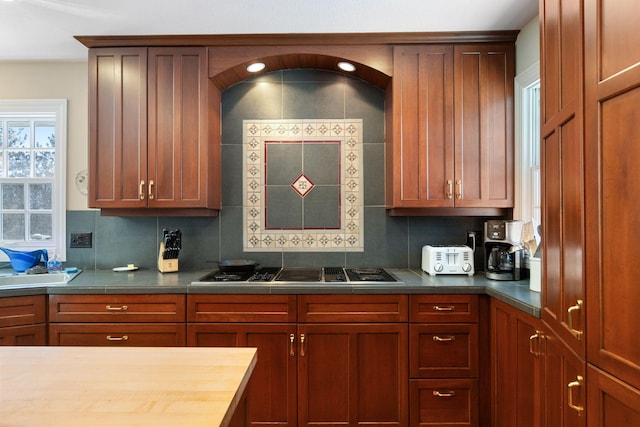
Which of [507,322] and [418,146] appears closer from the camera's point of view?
[507,322]

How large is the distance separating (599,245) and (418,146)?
59.5 inches

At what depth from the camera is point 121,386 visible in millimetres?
854

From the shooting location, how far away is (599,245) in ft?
3.41

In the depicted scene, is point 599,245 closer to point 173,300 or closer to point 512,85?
point 512,85

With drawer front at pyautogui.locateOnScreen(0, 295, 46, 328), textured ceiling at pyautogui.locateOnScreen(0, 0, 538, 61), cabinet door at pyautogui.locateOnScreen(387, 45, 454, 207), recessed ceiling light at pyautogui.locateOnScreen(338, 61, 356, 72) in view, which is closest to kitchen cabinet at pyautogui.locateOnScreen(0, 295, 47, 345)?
drawer front at pyautogui.locateOnScreen(0, 295, 46, 328)

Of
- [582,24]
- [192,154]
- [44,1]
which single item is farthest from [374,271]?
[44,1]

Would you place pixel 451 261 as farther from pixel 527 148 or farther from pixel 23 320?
pixel 23 320

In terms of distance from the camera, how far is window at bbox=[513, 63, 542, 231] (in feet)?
7.70

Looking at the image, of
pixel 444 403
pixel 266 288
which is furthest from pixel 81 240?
pixel 444 403

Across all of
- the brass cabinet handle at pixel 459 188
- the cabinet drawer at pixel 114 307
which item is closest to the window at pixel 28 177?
the cabinet drawer at pixel 114 307

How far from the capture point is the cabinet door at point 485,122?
2432 millimetres

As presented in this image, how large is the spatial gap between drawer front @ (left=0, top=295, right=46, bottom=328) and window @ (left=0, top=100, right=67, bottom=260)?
846 mm

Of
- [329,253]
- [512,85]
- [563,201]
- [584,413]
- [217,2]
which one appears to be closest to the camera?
[584,413]

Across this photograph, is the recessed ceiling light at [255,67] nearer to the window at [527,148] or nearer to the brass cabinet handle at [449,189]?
the brass cabinet handle at [449,189]
